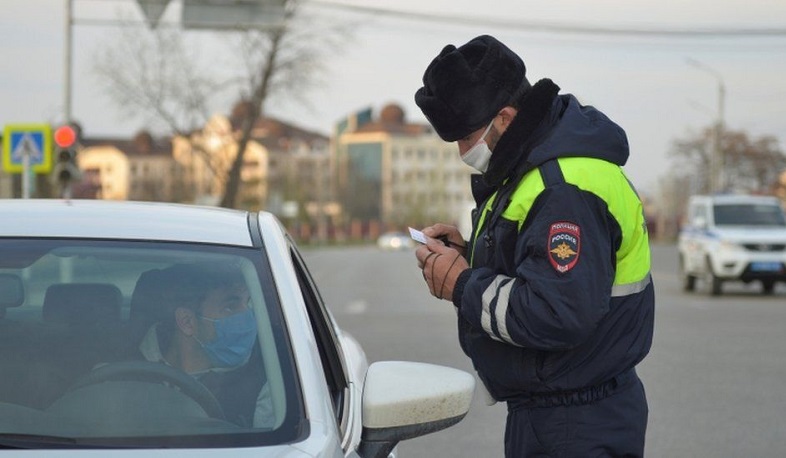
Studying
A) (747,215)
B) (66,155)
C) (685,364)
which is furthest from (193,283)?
(747,215)

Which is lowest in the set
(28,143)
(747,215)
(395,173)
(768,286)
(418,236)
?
(395,173)

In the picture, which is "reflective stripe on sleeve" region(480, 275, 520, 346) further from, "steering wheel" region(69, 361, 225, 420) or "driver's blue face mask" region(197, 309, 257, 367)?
"steering wheel" region(69, 361, 225, 420)

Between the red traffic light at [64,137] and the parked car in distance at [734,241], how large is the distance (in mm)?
11169

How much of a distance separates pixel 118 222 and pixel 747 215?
24.0 m

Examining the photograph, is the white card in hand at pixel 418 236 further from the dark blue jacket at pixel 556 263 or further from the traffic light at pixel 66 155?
the traffic light at pixel 66 155

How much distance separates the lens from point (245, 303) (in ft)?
12.1

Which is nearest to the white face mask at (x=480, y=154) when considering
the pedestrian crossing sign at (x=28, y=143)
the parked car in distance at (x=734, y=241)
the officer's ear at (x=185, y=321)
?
the officer's ear at (x=185, y=321)

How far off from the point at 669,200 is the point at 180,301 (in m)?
158

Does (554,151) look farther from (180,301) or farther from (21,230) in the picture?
(21,230)

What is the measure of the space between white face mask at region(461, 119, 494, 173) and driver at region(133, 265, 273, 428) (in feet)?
2.17

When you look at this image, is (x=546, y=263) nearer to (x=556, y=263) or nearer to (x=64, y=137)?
(x=556, y=263)

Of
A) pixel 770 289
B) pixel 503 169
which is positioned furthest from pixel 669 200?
pixel 503 169

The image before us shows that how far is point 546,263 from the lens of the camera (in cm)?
351

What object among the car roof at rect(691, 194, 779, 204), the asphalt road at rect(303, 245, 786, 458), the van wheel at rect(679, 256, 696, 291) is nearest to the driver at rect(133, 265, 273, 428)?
the asphalt road at rect(303, 245, 786, 458)
